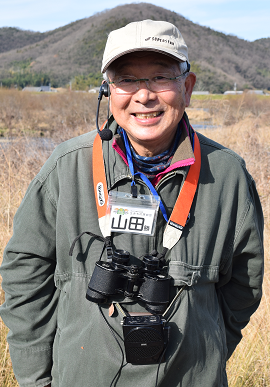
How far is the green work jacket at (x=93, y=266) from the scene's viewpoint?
64.5 inches

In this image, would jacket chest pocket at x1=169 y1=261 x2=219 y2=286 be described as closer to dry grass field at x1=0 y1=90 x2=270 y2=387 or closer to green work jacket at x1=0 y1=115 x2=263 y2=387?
green work jacket at x1=0 y1=115 x2=263 y2=387

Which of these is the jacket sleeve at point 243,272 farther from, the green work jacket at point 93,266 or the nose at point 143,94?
the nose at point 143,94

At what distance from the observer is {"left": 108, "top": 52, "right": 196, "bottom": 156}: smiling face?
1700 mm

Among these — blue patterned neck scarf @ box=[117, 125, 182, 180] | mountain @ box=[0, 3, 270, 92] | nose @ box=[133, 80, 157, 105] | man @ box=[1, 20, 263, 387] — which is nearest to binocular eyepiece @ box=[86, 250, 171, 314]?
man @ box=[1, 20, 263, 387]

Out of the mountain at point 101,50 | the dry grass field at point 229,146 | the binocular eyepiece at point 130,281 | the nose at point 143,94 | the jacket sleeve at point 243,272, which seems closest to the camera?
the binocular eyepiece at point 130,281

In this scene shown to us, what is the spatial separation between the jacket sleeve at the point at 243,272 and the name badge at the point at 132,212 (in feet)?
1.43

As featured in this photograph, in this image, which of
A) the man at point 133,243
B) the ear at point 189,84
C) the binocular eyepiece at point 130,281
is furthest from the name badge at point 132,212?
the ear at point 189,84

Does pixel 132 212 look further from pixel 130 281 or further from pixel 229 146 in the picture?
pixel 229 146

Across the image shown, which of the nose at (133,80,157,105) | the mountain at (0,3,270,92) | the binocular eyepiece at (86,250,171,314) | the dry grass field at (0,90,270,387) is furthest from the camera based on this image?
the mountain at (0,3,270,92)

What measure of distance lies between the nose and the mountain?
374ft

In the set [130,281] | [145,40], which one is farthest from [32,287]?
[145,40]

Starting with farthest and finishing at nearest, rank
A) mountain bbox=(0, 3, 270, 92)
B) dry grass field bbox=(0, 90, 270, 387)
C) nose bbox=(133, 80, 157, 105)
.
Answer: mountain bbox=(0, 3, 270, 92) < dry grass field bbox=(0, 90, 270, 387) < nose bbox=(133, 80, 157, 105)

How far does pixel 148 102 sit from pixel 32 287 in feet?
3.44

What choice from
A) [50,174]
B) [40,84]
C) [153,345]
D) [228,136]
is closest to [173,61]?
[50,174]
